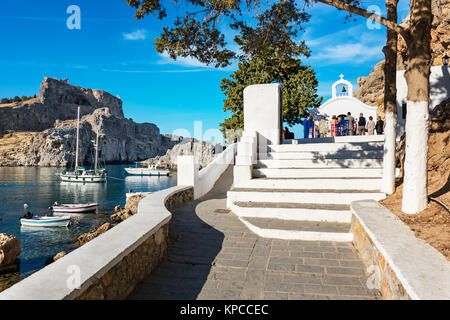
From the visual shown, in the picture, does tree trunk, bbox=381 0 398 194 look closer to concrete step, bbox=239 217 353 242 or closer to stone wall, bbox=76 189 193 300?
concrete step, bbox=239 217 353 242

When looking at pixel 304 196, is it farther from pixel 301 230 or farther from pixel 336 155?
pixel 336 155

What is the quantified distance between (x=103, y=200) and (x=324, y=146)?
131 feet

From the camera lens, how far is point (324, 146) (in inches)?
407

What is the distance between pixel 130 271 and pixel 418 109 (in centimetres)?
499

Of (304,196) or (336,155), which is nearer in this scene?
(304,196)

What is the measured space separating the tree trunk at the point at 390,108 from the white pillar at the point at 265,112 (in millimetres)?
5456

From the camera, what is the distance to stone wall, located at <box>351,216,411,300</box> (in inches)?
114

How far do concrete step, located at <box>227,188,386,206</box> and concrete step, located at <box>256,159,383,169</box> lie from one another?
83.6 inches

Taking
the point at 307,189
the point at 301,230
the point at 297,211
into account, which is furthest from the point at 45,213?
the point at 301,230

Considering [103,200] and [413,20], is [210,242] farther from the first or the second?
[103,200]

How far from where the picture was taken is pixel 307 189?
7598 millimetres

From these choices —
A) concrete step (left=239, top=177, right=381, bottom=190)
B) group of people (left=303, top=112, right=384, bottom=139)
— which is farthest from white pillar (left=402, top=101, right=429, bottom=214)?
group of people (left=303, top=112, right=384, bottom=139)

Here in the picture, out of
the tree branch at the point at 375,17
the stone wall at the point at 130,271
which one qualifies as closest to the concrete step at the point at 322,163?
the tree branch at the point at 375,17
